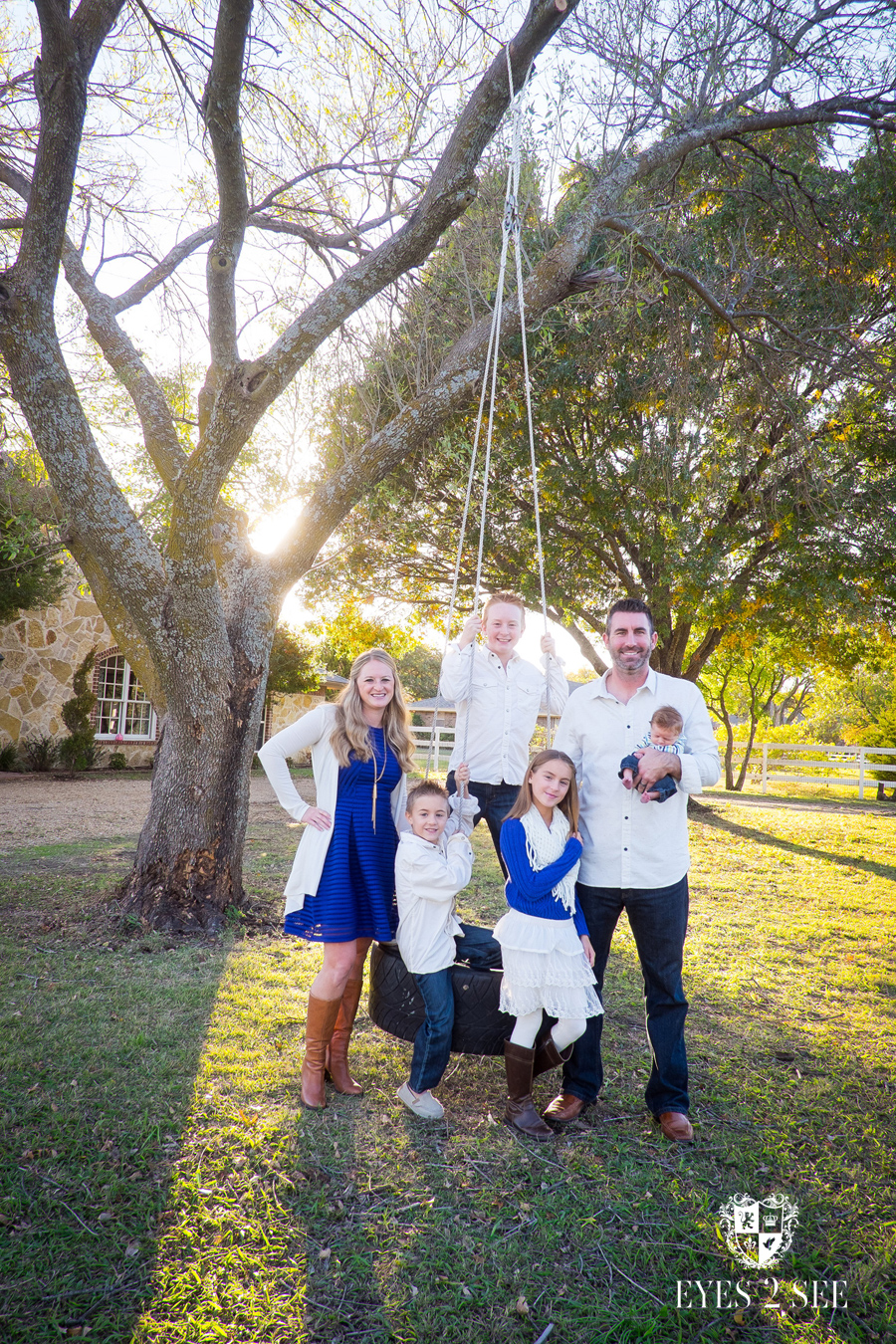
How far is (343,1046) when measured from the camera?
9.57 ft

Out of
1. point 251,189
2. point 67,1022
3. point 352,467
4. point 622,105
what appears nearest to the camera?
point 67,1022

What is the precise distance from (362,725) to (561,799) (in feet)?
2.68

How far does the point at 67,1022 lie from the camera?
3311mm

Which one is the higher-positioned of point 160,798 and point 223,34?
point 223,34

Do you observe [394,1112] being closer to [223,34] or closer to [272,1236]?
[272,1236]

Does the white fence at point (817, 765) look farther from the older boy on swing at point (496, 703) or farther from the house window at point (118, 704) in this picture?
the house window at point (118, 704)

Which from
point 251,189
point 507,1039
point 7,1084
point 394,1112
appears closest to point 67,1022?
point 7,1084

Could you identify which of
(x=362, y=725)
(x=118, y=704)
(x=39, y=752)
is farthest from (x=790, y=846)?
(x=118, y=704)

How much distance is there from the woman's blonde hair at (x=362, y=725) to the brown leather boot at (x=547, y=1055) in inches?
44.5

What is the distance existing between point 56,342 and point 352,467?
1783mm

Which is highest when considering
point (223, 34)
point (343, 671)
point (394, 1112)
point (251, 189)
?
point (251, 189)

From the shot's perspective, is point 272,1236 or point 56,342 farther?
point 56,342

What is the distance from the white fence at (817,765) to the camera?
14.5 meters

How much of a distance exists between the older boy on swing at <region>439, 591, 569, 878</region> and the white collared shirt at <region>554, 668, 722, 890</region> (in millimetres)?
625
